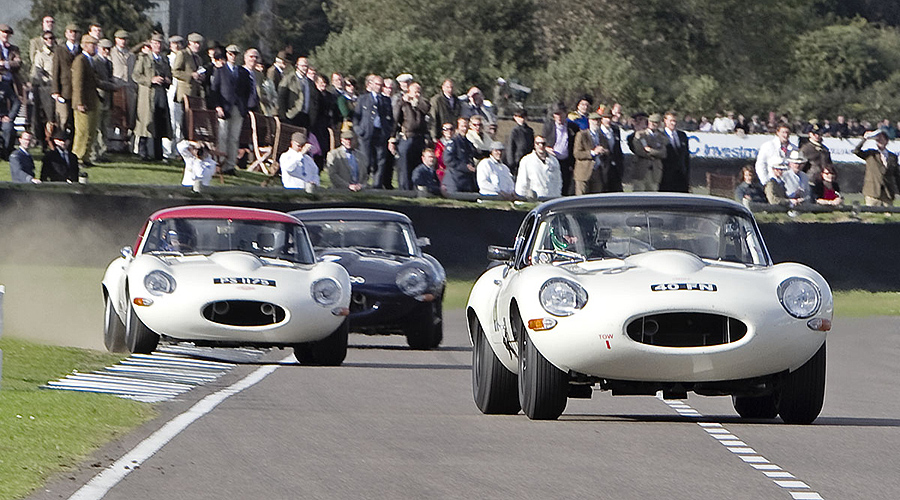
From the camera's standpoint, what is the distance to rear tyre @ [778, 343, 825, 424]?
32.8 ft

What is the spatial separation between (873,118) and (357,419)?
61.3m

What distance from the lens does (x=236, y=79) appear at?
82.6 feet

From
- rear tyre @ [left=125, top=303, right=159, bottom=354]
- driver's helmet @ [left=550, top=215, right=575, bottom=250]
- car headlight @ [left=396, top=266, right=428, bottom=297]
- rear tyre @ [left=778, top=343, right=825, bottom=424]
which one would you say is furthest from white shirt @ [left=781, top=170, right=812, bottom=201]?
rear tyre @ [left=778, top=343, right=825, bottom=424]

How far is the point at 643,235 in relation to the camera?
10625 mm

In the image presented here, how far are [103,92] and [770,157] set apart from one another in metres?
9.79

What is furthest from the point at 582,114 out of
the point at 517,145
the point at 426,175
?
the point at 426,175

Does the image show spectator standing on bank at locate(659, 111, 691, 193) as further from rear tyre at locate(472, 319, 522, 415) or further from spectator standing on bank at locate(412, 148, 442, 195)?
rear tyre at locate(472, 319, 522, 415)

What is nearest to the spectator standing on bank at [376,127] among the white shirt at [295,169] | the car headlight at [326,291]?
the white shirt at [295,169]

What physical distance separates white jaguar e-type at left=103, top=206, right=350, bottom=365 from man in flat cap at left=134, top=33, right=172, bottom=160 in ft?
34.9

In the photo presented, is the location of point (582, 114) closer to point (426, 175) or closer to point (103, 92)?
point (426, 175)

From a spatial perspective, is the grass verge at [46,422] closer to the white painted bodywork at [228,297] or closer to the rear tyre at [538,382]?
the white painted bodywork at [228,297]

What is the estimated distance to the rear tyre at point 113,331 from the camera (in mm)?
14906

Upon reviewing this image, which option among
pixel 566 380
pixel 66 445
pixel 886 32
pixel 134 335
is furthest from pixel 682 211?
pixel 886 32

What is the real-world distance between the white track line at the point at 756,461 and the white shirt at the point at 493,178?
45.2ft
